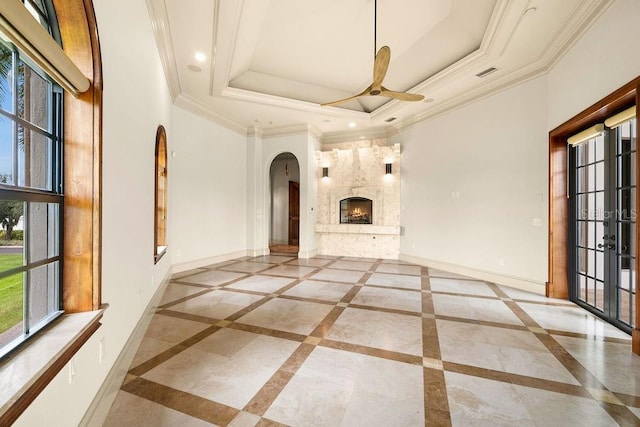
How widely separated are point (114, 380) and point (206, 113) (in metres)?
5.51

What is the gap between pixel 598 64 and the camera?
3.17 meters

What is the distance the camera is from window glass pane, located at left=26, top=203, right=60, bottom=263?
147cm

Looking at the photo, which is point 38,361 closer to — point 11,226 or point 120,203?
point 11,226

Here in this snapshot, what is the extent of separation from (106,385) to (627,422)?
338 centimetres

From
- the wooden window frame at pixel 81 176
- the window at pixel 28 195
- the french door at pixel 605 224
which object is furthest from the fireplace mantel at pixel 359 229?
the window at pixel 28 195

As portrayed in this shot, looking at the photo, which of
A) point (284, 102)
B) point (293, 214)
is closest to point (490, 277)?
point (284, 102)

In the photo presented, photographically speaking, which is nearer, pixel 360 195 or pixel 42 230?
pixel 42 230

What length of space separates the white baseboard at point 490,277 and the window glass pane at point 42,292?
5724mm

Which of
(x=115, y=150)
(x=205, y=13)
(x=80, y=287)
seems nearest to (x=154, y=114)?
(x=205, y=13)

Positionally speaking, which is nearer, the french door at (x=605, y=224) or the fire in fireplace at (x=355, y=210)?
the french door at (x=605, y=224)

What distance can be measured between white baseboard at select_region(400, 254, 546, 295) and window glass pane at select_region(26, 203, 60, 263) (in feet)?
18.9

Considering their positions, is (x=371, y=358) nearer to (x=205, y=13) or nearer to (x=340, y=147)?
(x=205, y=13)

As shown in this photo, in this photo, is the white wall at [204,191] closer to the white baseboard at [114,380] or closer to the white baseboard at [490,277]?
the white baseboard at [114,380]

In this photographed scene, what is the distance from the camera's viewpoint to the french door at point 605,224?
10.2 ft
